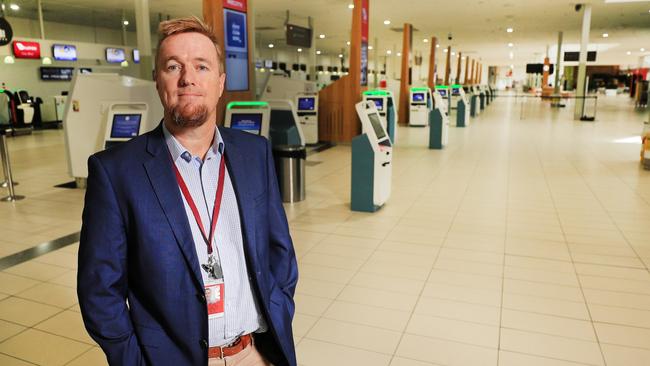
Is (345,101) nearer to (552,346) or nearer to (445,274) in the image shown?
(445,274)

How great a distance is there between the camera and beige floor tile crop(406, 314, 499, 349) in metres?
2.94

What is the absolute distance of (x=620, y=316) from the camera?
3.24 m

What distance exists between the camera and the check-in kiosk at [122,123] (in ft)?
21.4

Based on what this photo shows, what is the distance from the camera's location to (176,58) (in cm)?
122

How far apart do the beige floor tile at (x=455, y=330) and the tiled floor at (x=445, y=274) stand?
12mm

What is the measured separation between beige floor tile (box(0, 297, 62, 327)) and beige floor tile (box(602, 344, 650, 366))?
352 cm

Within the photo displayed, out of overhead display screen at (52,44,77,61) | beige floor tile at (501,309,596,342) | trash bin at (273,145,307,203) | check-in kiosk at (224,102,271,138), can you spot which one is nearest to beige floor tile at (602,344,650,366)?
beige floor tile at (501,309,596,342)

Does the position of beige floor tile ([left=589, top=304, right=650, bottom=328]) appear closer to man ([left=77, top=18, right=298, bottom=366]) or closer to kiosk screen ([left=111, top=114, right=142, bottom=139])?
man ([left=77, top=18, right=298, bottom=366])

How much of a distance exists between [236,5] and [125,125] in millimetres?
2255

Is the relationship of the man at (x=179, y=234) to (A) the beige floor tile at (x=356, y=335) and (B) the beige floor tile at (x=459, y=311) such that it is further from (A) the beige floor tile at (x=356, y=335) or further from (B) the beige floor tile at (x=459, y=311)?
(B) the beige floor tile at (x=459, y=311)

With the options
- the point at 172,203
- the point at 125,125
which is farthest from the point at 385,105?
the point at 172,203

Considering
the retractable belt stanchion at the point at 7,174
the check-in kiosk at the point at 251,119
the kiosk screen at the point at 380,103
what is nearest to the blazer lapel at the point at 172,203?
the check-in kiosk at the point at 251,119

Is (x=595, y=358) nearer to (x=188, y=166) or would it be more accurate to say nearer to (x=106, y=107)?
(x=188, y=166)

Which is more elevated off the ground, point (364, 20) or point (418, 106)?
point (364, 20)
